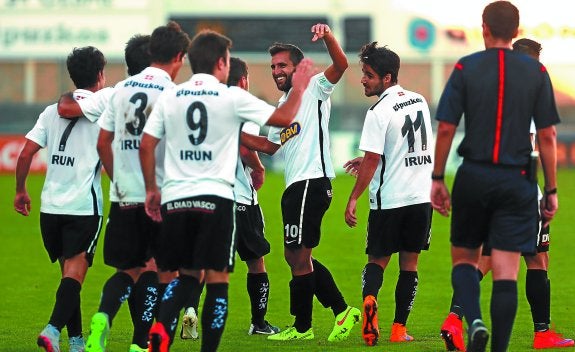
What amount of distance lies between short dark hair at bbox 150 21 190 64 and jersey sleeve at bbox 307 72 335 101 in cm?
173

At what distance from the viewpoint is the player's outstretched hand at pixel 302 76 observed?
25.9ft

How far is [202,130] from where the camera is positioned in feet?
25.1

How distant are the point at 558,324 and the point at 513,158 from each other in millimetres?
3321

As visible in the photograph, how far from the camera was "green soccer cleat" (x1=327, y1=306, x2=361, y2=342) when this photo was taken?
950cm

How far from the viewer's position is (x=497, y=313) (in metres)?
7.56

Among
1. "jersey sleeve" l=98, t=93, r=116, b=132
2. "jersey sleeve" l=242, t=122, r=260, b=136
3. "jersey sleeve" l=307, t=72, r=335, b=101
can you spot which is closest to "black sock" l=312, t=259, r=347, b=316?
"jersey sleeve" l=242, t=122, r=260, b=136

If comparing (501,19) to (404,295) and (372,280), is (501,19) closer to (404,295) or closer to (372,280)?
(372,280)

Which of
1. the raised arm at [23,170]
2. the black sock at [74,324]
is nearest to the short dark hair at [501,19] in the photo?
the raised arm at [23,170]

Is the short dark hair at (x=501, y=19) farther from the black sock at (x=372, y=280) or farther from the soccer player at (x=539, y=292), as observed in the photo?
the black sock at (x=372, y=280)

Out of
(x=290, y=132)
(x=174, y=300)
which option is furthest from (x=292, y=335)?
(x=174, y=300)

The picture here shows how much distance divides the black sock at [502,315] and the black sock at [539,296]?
63.7 inches

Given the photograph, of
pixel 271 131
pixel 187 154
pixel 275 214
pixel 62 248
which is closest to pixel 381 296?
pixel 271 131

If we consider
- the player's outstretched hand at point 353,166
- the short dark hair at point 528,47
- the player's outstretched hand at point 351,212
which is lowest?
the player's outstretched hand at point 351,212

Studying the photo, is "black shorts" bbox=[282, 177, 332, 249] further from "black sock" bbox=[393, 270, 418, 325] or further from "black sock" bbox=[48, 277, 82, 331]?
"black sock" bbox=[48, 277, 82, 331]
